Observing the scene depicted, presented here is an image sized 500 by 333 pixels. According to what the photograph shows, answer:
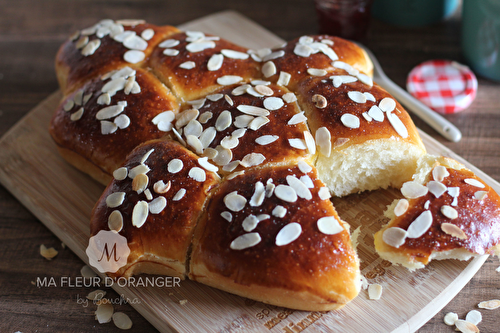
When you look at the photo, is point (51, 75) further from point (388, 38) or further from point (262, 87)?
point (388, 38)

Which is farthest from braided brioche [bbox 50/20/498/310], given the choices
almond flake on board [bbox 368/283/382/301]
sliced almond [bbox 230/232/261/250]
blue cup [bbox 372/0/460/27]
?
blue cup [bbox 372/0/460/27]

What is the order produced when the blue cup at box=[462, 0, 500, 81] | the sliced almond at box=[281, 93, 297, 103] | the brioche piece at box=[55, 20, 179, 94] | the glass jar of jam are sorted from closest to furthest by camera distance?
1. the sliced almond at box=[281, 93, 297, 103]
2. the brioche piece at box=[55, 20, 179, 94]
3. the blue cup at box=[462, 0, 500, 81]
4. the glass jar of jam

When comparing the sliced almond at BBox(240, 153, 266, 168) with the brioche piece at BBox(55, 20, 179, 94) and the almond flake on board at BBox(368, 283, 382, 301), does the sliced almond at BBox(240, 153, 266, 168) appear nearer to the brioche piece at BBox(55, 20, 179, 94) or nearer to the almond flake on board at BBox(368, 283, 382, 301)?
the almond flake on board at BBox(368, 283, 382, 301)

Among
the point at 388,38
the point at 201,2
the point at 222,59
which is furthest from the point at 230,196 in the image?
the point at 201,2

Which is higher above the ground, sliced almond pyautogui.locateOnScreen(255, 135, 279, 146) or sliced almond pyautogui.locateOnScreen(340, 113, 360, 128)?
sliced almond pyautogui.locateOnScreen(340, 113, 360, 128)

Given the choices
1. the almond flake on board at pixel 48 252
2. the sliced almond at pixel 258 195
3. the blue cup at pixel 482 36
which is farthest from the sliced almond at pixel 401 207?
the almond flake on board at pixel 48 252

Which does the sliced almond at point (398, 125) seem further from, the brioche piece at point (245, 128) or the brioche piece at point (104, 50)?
the brioche piece at point (104, 50)

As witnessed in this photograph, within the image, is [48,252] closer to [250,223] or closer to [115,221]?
[115,221]
